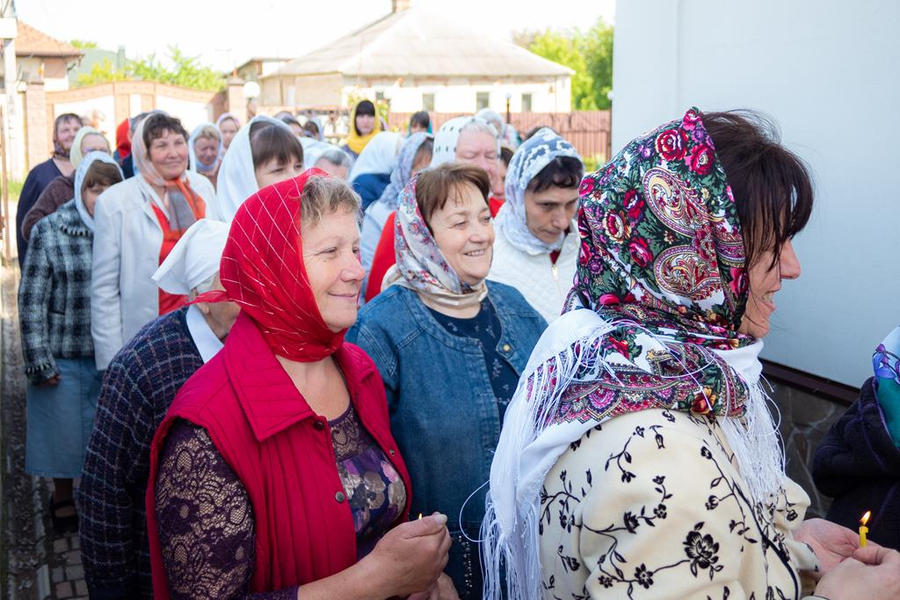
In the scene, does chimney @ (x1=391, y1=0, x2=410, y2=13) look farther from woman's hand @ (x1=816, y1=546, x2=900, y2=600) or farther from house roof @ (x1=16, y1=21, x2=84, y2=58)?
→ woman's hand @ (x1=816, y1=546, x2=900, y2=600)

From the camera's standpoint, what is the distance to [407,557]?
2.14 meters

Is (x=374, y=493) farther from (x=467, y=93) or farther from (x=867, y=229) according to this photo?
(x=467, y=93)

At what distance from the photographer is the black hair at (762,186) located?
1766mm

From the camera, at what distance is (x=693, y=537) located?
1.61 metres

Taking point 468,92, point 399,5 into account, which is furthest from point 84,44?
point 468,92

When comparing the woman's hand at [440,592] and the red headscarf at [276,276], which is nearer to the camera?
the red headscarf at [276,276]

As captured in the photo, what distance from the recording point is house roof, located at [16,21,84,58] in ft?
139

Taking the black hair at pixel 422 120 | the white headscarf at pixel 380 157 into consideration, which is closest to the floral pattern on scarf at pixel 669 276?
the white headscarf at pixel 380 157

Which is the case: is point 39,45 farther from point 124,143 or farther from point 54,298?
point 54,298

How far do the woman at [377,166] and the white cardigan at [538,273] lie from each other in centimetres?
333

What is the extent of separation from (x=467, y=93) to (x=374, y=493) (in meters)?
51.6

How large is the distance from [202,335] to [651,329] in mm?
1544

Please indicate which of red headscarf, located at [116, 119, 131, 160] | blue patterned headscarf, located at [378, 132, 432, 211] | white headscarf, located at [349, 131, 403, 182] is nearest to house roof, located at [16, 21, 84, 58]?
red headscarf, located at [116, 119, 131, 160]

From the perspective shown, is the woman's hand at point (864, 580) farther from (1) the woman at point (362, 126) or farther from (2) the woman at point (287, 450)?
(1) the woman at point (362, 126)
